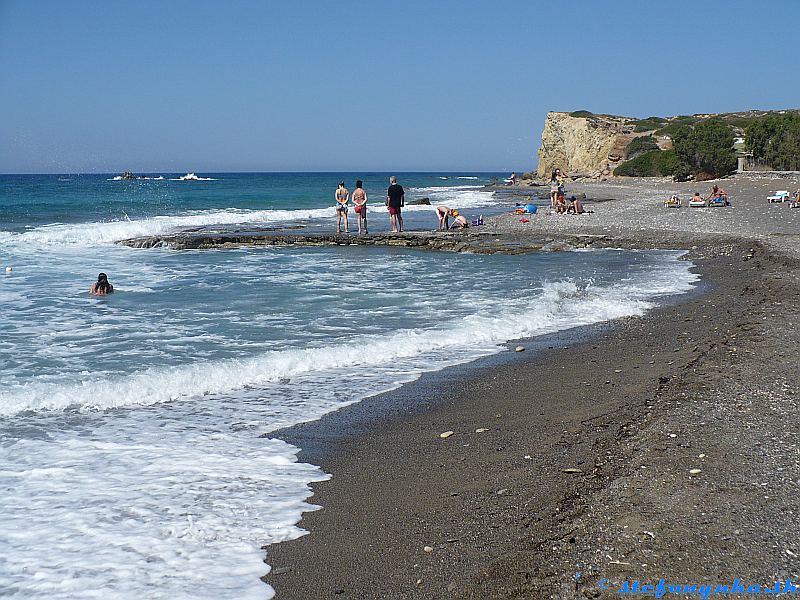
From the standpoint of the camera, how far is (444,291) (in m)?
13.0

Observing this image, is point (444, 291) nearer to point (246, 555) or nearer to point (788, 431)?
point (788, 431)

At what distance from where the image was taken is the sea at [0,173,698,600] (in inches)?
149

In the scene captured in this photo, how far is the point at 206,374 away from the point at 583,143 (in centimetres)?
8280

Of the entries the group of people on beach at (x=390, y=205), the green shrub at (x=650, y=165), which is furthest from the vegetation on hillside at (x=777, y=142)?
the group of people on beach at (x=390, y=205)

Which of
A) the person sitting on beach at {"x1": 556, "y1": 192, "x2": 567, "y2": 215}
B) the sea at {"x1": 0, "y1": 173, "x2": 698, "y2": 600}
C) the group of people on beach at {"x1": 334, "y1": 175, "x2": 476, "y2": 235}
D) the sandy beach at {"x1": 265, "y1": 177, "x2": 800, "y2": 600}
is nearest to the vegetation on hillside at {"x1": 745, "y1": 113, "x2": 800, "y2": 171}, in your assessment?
the person sitting on beach at {"x1": 556, "y1": 192, "x2": 567, "y2": 215}

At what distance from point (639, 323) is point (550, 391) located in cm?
346

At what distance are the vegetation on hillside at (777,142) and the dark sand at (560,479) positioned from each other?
42.1 metres

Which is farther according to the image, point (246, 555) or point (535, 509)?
point (535, 509)

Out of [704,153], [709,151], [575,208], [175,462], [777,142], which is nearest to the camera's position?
[175,462]

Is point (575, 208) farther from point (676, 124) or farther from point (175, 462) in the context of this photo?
point (676, 124)

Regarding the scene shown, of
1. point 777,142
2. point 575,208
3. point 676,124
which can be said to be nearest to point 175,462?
point 575,208

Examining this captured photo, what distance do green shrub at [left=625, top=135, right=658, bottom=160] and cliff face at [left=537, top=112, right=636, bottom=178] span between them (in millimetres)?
1226

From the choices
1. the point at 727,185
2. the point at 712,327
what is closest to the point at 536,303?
the point at 712,327

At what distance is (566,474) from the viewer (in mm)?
4406
